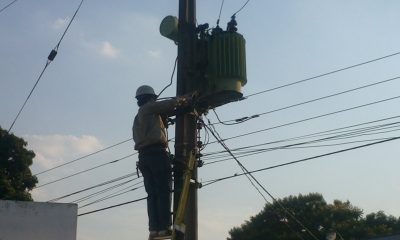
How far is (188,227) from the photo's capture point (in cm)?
662

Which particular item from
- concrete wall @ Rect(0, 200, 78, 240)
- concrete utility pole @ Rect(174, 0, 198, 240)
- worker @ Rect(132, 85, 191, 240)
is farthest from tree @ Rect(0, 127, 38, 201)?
worker @ Rect(132, 85, 191, 240)

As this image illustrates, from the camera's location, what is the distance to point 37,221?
1023cm

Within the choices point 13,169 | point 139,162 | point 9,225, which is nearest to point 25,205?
point 9,225

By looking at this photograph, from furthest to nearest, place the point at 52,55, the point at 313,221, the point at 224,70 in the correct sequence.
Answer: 1. the point at 313,221
2. the point at 52,55
3. the point at 224,70

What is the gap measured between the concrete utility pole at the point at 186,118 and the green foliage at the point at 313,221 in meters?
29.5

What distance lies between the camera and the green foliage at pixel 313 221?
3688 cm

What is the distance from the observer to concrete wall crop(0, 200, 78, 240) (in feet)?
32.6

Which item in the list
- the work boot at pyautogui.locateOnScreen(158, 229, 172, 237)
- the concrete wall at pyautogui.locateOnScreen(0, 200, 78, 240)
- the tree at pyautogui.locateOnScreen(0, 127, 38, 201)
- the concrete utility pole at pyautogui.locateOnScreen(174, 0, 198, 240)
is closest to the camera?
the work boot at pyautogui.locateOnScreen(158, 229, 172, 237)

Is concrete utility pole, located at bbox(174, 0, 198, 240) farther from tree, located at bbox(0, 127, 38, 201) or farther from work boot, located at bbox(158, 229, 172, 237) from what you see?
tree, located at bbox(0, 127, 38, 201)

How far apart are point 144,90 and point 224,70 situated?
117cm

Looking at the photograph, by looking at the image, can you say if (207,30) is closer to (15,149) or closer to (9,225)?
(9,225)

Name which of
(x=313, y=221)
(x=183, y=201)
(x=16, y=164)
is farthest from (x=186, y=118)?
(x=313, y=221)

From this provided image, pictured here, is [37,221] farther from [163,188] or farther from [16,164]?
[16,164]

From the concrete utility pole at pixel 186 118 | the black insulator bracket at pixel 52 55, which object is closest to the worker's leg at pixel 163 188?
the concrete utility pole at pixel 186 118
